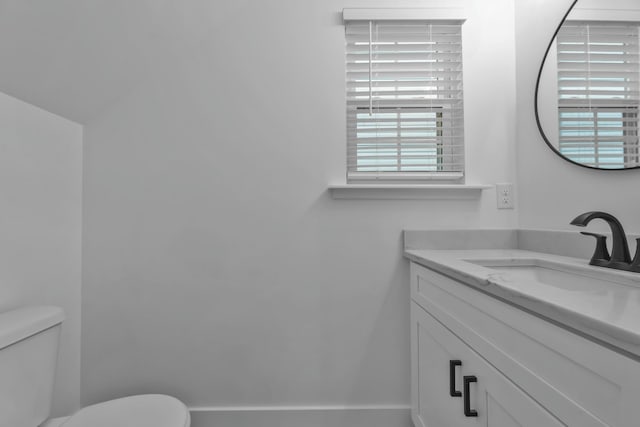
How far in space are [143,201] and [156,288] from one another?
0.40 meters

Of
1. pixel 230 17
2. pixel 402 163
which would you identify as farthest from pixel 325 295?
pixel 230 17

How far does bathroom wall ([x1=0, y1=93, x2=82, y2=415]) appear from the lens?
1.25 meters

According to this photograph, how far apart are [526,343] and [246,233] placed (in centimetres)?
118

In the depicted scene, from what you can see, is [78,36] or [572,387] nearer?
[572,387]

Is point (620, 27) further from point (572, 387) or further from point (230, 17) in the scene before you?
point (230, 17)

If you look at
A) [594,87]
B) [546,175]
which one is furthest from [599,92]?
[546,175]

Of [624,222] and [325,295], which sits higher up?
[624,222]

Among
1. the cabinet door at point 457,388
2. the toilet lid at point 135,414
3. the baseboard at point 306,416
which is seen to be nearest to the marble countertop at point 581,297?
the cabinet door at point 457,388

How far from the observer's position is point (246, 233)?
63.6 inches

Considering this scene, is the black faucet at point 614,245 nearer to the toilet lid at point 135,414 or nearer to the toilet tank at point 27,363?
the toilet lid at point 135,414

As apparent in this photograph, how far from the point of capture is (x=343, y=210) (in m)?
1.62

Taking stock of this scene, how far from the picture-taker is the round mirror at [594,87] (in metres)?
1.14

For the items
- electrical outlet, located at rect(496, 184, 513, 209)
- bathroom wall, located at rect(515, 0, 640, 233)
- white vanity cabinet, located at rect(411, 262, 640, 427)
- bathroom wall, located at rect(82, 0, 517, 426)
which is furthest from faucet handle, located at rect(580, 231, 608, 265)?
bathroom wall, located at rect(82, 0, 517, 426)

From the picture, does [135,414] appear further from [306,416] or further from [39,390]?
[306,416]
